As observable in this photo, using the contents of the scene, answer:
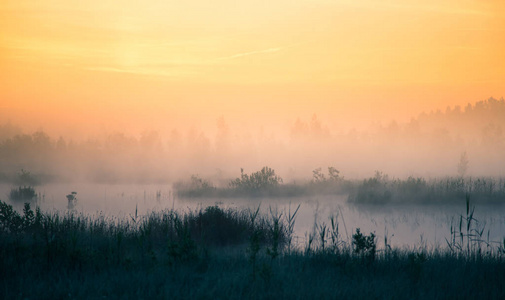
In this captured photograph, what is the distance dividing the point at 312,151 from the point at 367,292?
7910 cm

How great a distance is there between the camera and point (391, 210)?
2044 cm

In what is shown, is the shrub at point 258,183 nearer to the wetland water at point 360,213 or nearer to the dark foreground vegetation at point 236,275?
the wetland water at point 360,213

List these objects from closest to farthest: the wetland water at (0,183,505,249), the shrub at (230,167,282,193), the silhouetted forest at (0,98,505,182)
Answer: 1. the wetland water at (0,183,505,249)
2. the shrub at (230,167,282,193)
3. the silhouetted forest at (0,98,505,182)

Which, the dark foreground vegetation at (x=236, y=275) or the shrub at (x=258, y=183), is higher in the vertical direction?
the shrub at (x=258, y=183)

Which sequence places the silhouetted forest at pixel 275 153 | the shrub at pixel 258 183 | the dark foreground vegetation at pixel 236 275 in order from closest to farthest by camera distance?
the dark foreground vegetation at pixel 236 275
the shrub at pixel 258 183
the silhouetted forest at pixel 275 153

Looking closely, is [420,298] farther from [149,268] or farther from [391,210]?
[391,210]

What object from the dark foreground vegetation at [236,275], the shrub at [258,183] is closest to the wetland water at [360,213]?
the shrub at [258,183]

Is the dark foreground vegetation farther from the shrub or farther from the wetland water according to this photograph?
the shrub

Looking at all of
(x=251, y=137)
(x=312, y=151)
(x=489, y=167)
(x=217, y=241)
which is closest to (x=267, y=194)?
(x=217, y=241)

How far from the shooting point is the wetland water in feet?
45.2

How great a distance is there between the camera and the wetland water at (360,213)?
13781 millimetres

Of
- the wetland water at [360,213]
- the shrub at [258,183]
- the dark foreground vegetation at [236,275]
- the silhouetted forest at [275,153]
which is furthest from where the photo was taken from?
the silhouetted forest at [275,153]

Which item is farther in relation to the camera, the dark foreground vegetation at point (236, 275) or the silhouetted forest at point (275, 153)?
the silhouetted forest at point (275, 153)

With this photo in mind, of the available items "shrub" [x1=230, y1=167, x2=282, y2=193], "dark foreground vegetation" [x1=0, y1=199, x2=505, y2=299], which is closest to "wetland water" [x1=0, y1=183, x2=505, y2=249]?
"shrub" [x1=230, y1=167, x2=282, y2=193]
